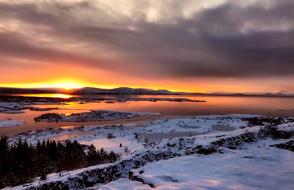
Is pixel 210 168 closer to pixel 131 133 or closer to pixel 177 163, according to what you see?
pixel 177 163

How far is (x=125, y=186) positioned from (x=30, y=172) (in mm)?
12515

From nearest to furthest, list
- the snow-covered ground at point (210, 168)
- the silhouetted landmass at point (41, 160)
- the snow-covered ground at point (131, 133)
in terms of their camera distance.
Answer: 1. the snow-covered ground at point (210, 168)
2. the silhouetted landmass at point (41, 160)
3. the snow-covered ground at point (131, 133)

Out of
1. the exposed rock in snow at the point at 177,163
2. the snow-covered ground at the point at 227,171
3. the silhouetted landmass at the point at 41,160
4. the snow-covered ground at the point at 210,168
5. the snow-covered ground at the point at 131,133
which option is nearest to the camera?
the snow-covered ground at the point at 227,171

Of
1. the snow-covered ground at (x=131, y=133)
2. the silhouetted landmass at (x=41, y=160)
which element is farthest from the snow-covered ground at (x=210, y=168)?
the snow-covered ground at (x=131, y=133)

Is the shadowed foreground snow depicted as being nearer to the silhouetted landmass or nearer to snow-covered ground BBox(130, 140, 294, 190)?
snow-covered ground BBox(130, 140, 294, 190)

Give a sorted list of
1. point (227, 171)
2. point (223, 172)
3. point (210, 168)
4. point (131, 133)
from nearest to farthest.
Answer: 1. point (223, 172)
2. point (227, 171)
3. point (210, 168)
4. point (131, 133)

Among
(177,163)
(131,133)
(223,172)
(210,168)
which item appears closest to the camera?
(223,172)

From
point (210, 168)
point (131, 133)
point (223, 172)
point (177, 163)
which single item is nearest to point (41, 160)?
point (177, 163)

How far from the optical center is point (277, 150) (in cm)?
1253

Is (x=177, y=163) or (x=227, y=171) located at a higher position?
(x=227, y=171)

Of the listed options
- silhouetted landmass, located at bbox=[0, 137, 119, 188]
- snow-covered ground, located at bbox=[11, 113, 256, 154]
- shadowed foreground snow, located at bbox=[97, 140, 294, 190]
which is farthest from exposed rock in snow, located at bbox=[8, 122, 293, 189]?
snow-covered ground, located at bbox=[11, 113, 256, 154]

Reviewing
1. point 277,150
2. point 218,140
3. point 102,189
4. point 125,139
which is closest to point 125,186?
point 102,189

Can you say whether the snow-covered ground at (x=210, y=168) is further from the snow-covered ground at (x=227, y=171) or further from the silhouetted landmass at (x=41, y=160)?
the silhouetted landmass at (x=41, y=160)

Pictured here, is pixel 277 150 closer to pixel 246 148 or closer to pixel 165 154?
pixel 246 148
